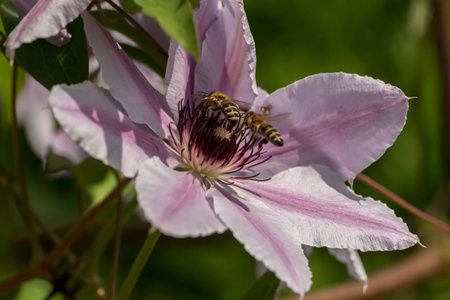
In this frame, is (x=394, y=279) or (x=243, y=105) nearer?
(x=243, y=105)

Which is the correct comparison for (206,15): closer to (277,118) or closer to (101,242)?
(277,118)

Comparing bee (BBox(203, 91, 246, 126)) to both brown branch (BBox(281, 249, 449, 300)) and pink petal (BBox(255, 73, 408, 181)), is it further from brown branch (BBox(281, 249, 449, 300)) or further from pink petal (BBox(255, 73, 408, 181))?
brown branch (BBox(281, 249, 449, 300))

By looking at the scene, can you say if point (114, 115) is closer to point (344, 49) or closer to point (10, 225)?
point (10, 225)

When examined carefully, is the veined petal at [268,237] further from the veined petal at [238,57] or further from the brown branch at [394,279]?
the brown branch at [394,279]

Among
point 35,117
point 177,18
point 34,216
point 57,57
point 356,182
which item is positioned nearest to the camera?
point 177,18

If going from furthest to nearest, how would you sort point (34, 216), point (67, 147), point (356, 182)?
point (356, 182), point (67, 147), point (34, 216)

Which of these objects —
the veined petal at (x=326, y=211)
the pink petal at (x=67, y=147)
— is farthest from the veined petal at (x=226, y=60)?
the pink petal at (x=67, y=147)

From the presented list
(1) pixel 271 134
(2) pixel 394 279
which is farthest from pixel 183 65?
(2) pixel 394 279

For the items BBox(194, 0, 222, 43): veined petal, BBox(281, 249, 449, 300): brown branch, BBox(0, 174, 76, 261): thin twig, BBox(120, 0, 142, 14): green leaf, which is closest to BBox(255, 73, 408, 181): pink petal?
BBox(194, 0, 222, 43): veined petal
